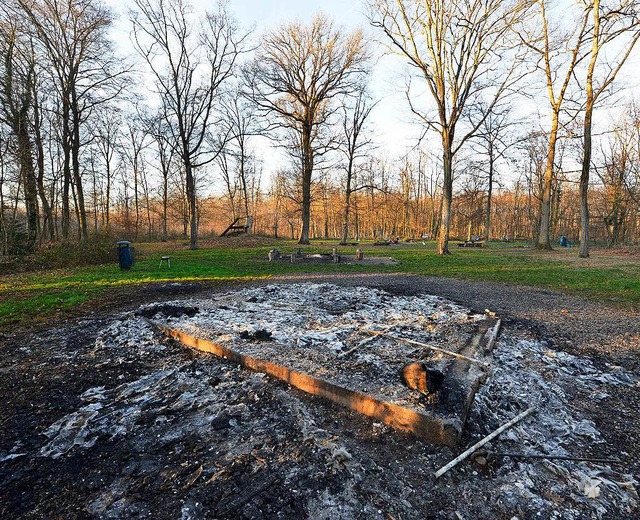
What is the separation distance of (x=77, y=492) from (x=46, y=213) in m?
27.6

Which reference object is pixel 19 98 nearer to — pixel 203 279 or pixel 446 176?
pixel 203 279

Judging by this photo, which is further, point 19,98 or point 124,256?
point 19,98

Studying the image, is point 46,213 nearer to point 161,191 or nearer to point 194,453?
point 161,191

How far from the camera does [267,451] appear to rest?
2.38m

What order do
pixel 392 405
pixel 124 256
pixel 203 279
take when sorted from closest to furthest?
pixel 392 405 < pixel 203 279 < pixel 124 256

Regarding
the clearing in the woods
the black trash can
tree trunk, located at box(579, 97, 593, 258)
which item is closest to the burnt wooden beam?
the clearing in the woods

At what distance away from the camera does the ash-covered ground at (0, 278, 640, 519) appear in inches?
76.5

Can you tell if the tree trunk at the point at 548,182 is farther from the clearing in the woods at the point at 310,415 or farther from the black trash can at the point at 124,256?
the black trash can at the point at 124,256

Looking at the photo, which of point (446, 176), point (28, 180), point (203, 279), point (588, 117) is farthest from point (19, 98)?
point (588, 117)

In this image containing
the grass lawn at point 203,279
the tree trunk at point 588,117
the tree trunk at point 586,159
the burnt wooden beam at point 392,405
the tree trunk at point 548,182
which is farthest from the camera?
the tree trunk at point 548,182

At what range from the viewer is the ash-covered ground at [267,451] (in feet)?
6.38

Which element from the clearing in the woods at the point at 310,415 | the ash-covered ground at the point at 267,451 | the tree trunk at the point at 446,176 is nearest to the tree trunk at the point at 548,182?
the tree trunk at the point at 446,176

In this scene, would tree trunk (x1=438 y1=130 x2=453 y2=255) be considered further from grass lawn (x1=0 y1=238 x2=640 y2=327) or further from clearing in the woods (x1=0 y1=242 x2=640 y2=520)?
clearing in the woods (x1=0 y1=242 x2=640 y2=520)

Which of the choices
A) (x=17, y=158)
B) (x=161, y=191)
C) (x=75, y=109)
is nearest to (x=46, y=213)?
(x=75, y=109)
